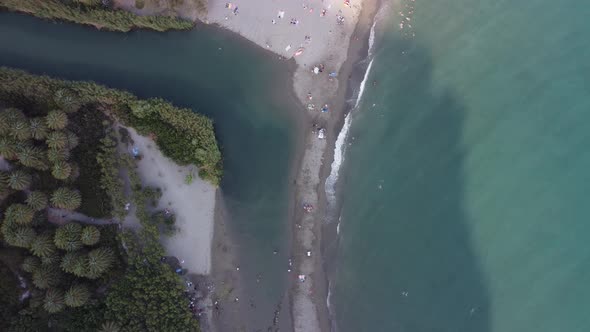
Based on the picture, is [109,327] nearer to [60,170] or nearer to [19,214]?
[19,214]

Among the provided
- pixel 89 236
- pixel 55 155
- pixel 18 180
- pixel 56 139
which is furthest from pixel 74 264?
pixel 56 139

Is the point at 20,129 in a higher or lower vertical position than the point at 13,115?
lower

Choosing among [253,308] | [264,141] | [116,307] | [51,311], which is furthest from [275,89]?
[51,311]

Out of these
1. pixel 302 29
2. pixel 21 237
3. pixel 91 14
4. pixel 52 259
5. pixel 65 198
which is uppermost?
pixel 302 29

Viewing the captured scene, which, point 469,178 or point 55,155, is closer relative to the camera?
point 55,155

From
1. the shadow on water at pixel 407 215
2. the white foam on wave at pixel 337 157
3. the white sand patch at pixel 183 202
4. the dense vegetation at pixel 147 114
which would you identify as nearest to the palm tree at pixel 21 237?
the white sand patch at pixel 183 202

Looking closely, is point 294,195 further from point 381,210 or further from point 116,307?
point 116,307

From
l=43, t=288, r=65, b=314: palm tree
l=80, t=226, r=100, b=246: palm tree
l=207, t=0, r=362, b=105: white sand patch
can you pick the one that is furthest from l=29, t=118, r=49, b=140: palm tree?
l=207, t=0, r=362, b=105: white sand patch
